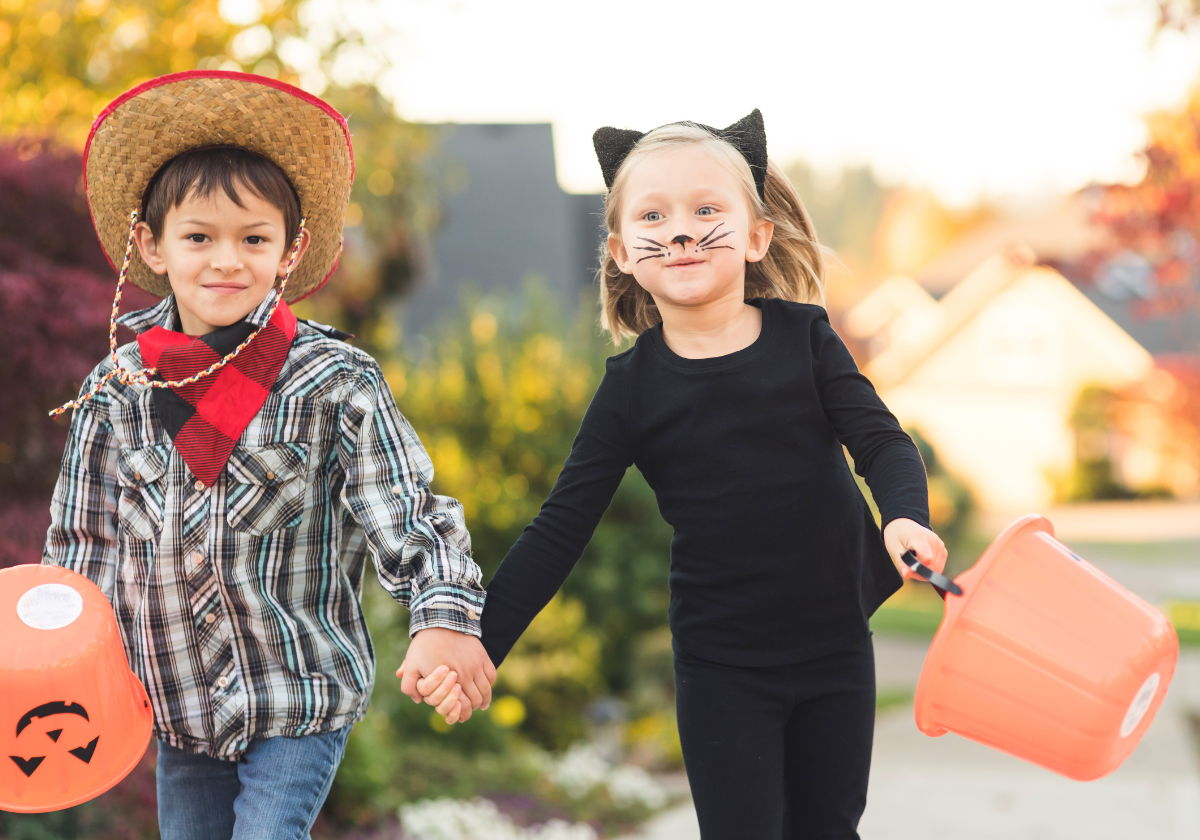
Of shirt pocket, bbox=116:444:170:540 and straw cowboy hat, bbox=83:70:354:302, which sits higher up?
straw cowboy hat, bbox=83:70:354:302

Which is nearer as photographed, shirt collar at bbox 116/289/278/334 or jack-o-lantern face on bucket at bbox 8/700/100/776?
jack-o-lantern face on bucket at bbox 8/700/100/776

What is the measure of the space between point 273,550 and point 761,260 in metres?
1.17

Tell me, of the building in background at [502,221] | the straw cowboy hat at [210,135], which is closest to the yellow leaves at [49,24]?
the straw cowboy hat at [210,135]

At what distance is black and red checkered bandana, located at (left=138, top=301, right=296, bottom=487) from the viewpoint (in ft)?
6.72

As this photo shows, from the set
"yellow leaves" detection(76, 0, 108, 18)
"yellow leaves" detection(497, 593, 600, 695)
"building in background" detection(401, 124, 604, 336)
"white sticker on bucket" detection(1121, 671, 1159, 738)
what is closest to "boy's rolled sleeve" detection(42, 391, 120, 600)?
"white sticker on bucket" detection(1121, 671, 1159, 738)

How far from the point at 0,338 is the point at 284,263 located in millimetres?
1825

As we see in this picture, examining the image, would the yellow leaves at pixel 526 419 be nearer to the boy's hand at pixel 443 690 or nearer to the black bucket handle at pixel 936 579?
the boy's hand at pixel 443 690

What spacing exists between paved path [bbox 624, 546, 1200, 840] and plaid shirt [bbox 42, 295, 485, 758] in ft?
11.4

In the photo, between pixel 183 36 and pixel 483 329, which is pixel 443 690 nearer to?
pixel 183 36

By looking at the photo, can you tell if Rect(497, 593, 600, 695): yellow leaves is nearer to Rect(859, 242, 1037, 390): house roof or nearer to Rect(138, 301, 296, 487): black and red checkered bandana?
Rect(138, 301, 296, 487): black and red checkered bandana

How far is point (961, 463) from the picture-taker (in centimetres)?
2530

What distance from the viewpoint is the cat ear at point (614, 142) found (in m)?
2.32

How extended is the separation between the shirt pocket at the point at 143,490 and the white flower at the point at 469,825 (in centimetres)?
300

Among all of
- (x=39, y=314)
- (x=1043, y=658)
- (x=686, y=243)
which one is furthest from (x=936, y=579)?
(x=39, y=314)
